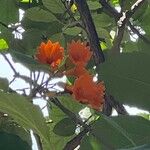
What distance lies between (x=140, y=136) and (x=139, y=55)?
136mm

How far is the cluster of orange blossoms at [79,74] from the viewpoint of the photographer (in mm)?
762

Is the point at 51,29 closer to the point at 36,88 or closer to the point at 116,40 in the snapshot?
the point at 116,40

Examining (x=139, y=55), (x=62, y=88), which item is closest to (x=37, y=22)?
(x=62, y=88)

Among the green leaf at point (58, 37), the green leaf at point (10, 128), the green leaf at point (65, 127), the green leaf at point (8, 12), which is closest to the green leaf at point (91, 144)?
the green leaf at point (10, 128)

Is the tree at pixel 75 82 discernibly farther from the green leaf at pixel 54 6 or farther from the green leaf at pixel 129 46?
the green leaf at pixel 129 46

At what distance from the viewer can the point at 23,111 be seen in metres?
0.62

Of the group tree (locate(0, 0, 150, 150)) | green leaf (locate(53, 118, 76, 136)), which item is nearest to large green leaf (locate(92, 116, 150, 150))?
tree (locate(0, 0, 150, 150))

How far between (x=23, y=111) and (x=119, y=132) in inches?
4.9

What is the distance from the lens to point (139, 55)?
0.70 meters

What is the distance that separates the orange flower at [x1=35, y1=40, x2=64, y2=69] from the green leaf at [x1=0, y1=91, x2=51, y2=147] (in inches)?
6.0

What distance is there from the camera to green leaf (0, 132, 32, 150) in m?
0.61

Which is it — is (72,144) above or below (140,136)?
below

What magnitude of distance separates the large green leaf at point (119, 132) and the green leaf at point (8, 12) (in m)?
0.74

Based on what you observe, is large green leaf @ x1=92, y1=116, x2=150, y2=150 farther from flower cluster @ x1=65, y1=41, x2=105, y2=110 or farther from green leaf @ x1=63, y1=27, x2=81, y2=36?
green leaf @ x1=63, y1=27, x2=81, y2=36
